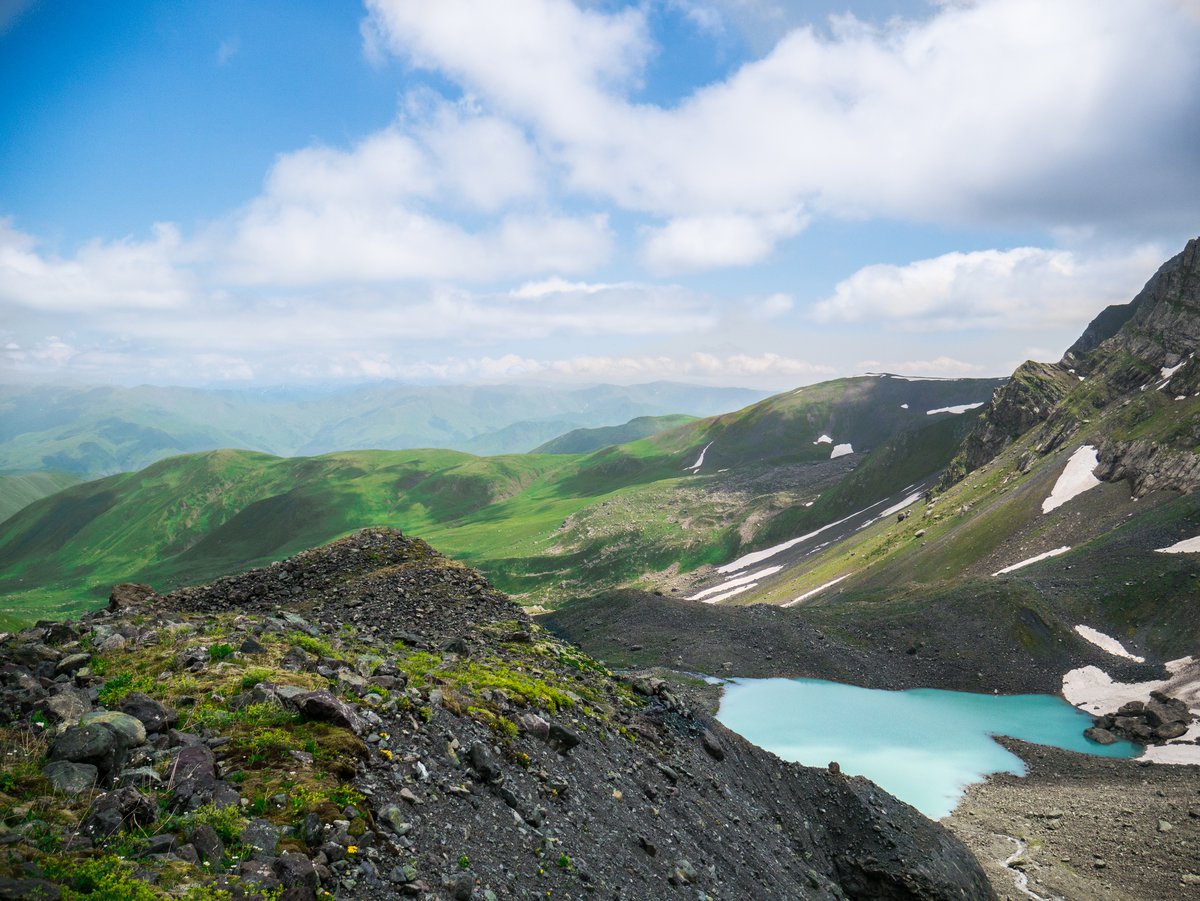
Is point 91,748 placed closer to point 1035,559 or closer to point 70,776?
point 70,776

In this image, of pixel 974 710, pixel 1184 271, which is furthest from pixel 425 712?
pixel 1184 271

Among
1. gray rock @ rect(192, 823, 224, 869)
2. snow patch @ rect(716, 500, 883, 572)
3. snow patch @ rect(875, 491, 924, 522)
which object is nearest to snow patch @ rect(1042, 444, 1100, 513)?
snow patch @ rect(875, 491, 924, 522)

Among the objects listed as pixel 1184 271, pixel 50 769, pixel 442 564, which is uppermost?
pixel 1184 271

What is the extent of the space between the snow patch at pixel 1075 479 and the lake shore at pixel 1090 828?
179ft

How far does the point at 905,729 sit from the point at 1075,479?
6145 centimetres

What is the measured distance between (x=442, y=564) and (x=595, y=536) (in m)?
135

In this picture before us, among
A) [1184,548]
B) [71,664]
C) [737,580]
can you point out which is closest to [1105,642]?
[1184,548]

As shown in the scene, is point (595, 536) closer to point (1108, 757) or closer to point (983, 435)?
point (983, 435)

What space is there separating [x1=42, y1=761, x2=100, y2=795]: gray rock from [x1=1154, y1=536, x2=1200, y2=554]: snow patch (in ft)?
299

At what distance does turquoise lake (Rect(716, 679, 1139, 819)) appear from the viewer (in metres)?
46.9

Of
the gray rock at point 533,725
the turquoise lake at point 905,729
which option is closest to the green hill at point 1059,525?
the turquoise lake at point 905,729

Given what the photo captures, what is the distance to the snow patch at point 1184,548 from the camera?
68.9 m

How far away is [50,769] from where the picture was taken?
10.7 metres

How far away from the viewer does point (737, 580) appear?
418ft
